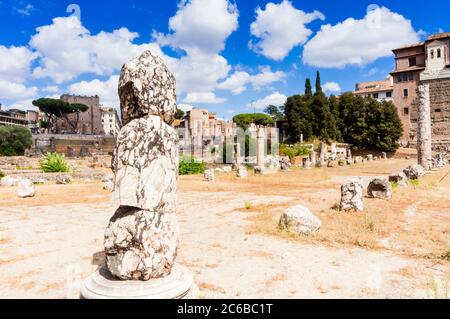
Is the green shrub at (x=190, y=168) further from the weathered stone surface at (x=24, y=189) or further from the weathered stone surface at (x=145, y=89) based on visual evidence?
the weathered stone surface at (x=145, y=89)

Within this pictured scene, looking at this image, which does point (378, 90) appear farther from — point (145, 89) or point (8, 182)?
point (145, 89)

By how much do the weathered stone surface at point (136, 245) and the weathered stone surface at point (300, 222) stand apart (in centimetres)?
384

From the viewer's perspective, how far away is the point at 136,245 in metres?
3.46

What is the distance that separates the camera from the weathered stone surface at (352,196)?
8.73 metres

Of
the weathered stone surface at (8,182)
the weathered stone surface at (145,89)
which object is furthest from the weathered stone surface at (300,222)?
the weathered stone surface at (8,182)

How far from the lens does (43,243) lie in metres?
6.46

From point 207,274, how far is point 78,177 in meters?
18.2

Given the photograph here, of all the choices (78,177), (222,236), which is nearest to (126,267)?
(222,236)

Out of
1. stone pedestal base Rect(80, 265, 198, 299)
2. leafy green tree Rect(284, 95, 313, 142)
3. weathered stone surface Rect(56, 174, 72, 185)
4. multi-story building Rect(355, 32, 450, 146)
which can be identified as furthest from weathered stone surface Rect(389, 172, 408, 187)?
multi-story building Rect(355, 32, 450, 146)

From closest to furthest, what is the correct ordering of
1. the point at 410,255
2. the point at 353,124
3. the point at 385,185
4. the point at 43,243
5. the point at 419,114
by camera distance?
1. the point at 410,255
2. the point at 43,243
3. the point at 385,185
4. the point at 419,114
5. the point at 353,124

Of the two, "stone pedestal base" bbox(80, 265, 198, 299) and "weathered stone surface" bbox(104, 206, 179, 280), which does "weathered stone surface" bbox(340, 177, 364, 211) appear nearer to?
"stone pedestal base" bbox(80, 265, 198, 299)

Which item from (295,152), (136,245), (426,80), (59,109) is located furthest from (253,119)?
(136,245)

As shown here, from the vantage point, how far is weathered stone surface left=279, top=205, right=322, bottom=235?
678 centimetres
